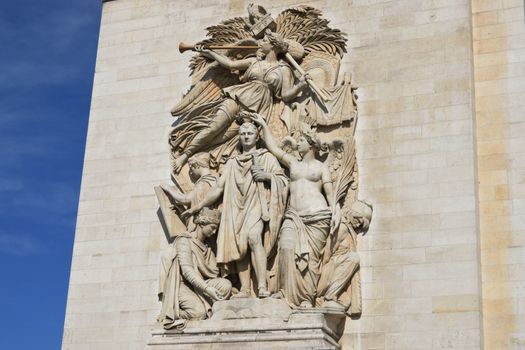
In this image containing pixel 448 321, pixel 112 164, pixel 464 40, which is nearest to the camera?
pixel 448 321

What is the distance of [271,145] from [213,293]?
1.98 metres

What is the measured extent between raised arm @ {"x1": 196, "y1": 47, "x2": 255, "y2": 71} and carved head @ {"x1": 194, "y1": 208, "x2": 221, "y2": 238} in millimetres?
2017

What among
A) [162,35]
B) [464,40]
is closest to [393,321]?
[464,40]

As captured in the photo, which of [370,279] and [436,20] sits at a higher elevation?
[436,20]

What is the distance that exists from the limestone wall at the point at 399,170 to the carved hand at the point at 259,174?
118 centimetres

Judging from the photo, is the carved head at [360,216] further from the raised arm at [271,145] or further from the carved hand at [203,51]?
the carved hand at [203,51]

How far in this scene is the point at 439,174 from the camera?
35.4 feet

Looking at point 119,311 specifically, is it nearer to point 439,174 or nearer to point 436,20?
point 439,174

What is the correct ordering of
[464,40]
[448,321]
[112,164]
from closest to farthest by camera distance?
[448,321] < [464,40] < [112,164]

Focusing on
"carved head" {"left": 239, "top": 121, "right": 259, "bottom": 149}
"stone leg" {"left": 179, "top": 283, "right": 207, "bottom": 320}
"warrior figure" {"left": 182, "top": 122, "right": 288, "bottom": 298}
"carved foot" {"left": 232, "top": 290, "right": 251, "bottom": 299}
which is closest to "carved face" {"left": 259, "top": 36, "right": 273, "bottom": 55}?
"carved head" {"left": 239, "top": 121, "right": 259, "bottom": 149}

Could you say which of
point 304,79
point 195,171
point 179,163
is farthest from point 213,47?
point 195,171

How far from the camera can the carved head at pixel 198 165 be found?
1181 centimetres

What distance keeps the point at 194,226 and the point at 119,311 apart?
155 cm

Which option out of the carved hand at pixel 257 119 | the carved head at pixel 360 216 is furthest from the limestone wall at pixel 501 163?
the carved hand at pixel 257 119
